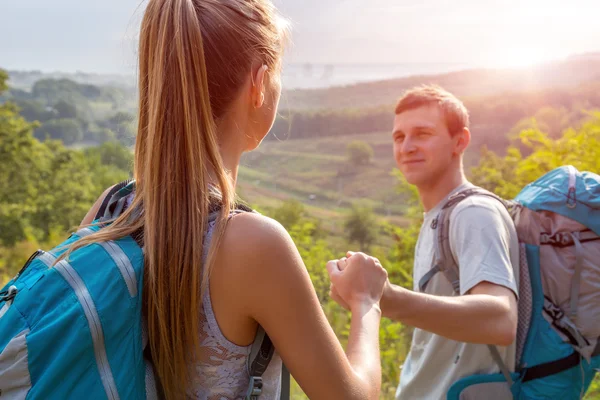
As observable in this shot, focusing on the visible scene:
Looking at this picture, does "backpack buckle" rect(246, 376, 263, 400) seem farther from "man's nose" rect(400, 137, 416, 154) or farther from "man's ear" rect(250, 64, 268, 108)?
"man's nose" rect(400, 137, 416, 154)

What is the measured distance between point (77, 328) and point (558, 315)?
1693 millimetres

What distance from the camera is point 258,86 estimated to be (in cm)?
130

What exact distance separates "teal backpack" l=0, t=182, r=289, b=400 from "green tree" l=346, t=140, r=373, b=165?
932 cm

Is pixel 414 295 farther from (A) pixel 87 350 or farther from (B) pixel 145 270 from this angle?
(A) pixel 87 350

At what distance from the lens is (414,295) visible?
1.85 metres

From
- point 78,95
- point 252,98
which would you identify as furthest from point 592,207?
point 78,95

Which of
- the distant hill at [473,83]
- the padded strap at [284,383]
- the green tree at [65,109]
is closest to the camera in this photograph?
the padded strap at [284,383]

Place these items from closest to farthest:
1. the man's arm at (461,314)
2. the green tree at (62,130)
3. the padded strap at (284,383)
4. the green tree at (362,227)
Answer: the padded strap at (284,383), the man's arm at (461,314), the green tree at (362,227), the green tree at (62,130)

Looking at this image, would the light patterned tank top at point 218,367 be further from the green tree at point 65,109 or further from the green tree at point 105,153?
the green tree at point 105,153

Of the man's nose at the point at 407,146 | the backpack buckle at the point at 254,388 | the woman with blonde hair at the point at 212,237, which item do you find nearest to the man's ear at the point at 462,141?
the man's nose at the point at 407,146

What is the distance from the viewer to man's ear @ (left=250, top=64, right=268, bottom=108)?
129 centimetres

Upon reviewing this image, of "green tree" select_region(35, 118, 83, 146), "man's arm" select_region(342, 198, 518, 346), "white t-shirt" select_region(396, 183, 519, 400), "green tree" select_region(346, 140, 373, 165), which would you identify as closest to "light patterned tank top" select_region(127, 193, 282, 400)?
"man's arm" select_region(342, 198, 518, 346)

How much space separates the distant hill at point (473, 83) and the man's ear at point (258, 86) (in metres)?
3.98

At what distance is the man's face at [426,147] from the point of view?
8.54 ft
